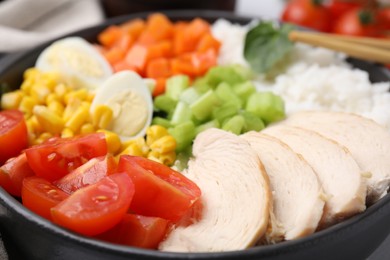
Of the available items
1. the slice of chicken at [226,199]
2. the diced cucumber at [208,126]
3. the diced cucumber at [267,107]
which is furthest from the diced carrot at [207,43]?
the slice of chicken at [226,199]

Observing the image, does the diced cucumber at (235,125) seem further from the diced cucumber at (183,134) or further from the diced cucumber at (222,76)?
the diced cucumber at (222,76)

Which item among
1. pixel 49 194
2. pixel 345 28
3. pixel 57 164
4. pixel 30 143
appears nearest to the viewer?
pixel 49 194

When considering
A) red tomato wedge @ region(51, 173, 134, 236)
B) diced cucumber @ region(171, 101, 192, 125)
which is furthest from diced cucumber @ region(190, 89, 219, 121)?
red tomato wedge @ region(51, 173, 134, 236)

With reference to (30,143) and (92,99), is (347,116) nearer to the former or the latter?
(92,99)

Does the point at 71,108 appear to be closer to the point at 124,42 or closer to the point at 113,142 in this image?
the point at 113,142

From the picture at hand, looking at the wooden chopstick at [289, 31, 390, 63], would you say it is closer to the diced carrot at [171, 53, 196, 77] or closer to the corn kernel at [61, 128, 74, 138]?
the diced carrot at [171, 53, 196, 77]

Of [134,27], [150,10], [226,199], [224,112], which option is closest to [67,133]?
[224,112]

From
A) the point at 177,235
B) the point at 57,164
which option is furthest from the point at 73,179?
the point at 177,235
